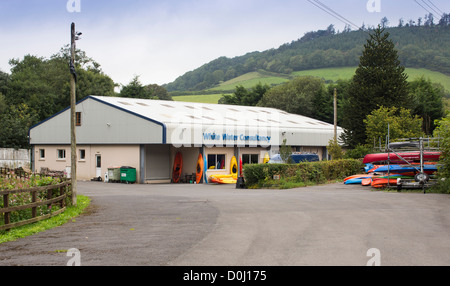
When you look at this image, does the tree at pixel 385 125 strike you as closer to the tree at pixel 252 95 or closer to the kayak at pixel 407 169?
the kayak at pixel 407 169

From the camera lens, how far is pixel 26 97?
243 ft

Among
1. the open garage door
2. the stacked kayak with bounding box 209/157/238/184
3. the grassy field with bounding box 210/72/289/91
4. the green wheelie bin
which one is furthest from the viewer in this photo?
the grassy field with bounding box 210/72/289/91

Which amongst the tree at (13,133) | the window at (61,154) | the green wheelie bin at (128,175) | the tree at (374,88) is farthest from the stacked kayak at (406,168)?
the tree at (13,133)

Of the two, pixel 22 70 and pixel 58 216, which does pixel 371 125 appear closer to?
pixel 58 216

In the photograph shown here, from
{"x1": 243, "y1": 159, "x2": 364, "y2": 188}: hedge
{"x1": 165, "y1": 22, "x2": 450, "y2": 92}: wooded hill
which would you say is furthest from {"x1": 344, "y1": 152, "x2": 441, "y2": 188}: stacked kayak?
{"x1": 165, "y1": 22, "x2": 450, "y2": 92}: wooded hill

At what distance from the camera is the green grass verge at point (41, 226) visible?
11826 millimetres

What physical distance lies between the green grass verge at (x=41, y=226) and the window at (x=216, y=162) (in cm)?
2071

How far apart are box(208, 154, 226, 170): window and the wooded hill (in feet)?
299

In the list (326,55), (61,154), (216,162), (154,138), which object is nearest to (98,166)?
(61,154)

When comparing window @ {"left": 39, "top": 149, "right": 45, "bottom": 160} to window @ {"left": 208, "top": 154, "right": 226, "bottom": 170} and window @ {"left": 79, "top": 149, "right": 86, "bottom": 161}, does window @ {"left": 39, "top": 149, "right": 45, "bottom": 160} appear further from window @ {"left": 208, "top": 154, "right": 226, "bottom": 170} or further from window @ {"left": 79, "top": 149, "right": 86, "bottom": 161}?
window @ {"left": 208, "top": 154, "right": 226, "bottom": 170}

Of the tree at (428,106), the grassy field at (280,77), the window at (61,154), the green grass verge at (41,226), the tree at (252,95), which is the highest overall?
the grassy field at (280,77)

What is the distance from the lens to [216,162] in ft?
127

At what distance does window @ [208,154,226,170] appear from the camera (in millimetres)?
38188

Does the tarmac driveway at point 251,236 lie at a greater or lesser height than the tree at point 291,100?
lesser
